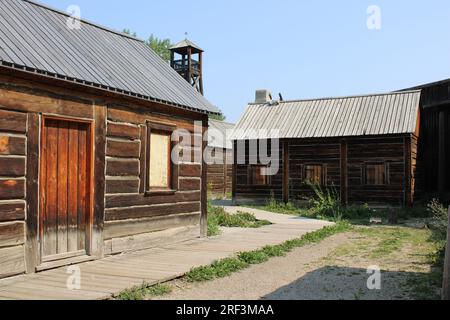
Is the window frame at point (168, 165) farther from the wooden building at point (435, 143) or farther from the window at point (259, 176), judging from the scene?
the wooden building at point (435, 143)

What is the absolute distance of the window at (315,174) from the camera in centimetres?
2208

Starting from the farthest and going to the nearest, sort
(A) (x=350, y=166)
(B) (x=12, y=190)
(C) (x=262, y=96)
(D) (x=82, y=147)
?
1. (C) (x=262, y=96)
2. (A) (x=350, y=166)
3. (D) (x=82, y=147)
4. (B) (x=12, y=190)

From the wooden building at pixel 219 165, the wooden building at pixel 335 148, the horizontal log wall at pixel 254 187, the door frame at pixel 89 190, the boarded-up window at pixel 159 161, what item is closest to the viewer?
the door frame at pixel 89 190

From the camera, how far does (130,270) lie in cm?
762

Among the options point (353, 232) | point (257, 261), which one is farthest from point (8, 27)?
point (353, 232)

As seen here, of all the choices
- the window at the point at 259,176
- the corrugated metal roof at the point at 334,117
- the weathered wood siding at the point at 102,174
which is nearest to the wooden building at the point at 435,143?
the corrugated metal roof at the point at 334,117

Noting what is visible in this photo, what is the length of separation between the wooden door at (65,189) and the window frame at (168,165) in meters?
1.62

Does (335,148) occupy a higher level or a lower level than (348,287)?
higher

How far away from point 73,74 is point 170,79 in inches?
168

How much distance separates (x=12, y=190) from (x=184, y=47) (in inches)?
1150

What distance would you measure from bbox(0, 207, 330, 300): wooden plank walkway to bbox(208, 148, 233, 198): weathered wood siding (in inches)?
732

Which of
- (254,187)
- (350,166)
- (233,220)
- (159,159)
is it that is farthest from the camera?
(254,187)

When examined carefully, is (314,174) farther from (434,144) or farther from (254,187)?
(434,144)

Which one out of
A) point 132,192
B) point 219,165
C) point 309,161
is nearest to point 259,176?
point 309,161
